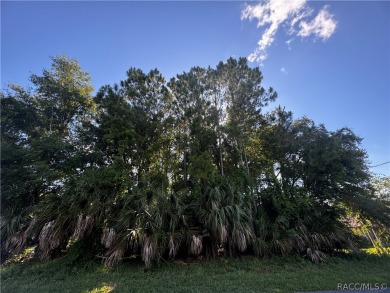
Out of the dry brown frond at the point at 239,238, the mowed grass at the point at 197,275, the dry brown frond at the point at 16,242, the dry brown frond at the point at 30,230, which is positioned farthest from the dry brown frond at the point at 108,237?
the dry brown frond at the point at 239,238

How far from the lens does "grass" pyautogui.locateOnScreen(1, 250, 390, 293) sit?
192 inches

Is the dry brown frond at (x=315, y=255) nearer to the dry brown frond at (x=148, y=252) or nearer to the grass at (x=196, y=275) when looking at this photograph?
the grass at (x=196, y=275)

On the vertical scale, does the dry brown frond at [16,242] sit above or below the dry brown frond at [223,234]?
below

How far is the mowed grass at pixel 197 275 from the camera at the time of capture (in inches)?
192

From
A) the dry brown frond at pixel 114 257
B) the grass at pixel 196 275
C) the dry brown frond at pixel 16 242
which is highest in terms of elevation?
the dry brown frond at pixel 16 242

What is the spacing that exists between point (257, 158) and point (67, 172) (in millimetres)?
9691

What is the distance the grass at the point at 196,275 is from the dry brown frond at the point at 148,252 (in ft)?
1.15

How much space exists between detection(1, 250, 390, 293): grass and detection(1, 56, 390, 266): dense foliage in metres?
0.44

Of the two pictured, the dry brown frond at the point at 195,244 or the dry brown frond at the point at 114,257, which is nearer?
the dry brown frond at the point at 114,257

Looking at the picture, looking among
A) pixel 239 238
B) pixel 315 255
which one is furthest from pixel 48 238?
pixel 315 255

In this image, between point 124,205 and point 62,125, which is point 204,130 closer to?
point 124,205

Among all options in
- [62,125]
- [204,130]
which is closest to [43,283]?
[204,130]

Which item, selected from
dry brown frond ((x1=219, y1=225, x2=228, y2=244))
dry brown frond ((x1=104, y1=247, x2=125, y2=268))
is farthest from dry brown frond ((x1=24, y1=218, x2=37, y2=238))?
dry brown frond ((x1=219, y1=225, x2=228, y2=244))

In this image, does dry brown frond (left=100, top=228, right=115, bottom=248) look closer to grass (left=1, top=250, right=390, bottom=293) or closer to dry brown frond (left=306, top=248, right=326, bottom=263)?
grass (left=1, top=250, right=390, bottom=293)
